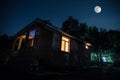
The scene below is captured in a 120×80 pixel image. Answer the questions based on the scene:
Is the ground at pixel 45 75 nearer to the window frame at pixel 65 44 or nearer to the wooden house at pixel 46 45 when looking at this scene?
the wooden house at pixel 46 45

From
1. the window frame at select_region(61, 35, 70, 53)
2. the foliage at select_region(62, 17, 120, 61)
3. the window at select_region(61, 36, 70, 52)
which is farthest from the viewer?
the foliage at select_region(62, 17, 120, 61)

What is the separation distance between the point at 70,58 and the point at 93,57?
25.7 meters

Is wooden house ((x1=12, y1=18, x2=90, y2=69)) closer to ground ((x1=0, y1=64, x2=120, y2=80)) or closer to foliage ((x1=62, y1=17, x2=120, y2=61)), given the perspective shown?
ground ((x1=0, y1=64, x2=120, y2=80))

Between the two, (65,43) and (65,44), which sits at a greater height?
(65,43)

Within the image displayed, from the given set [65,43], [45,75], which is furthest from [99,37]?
[45,75]

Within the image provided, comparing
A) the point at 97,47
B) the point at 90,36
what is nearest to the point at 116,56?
the point at 97,47

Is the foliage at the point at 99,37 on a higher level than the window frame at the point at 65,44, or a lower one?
higher

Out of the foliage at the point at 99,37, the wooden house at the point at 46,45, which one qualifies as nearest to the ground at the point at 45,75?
the wooden house at the point at 46,45

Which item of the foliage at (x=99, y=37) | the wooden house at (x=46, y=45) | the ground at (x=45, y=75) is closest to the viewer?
the ground at (x=45, y=75)

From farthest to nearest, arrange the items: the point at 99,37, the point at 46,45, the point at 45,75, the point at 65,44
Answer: the point at 99,37
the point at 65,44
the point at 46,45
the point at 45,75

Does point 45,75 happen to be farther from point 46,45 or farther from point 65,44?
point 65,44

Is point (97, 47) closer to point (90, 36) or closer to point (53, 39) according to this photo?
point (90, 36)

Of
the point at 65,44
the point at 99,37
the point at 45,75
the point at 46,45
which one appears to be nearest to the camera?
the point at 45,75

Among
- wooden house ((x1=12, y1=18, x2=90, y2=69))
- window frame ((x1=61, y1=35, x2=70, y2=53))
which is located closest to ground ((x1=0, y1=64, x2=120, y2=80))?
wooden house ((x1=12, y1=18, x2=90, y2=69))
